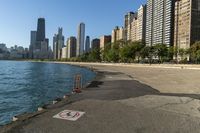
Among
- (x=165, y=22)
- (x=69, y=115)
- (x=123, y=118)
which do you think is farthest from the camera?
(x=165, y=22)

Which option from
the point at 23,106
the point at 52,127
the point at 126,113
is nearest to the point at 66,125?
the point at 52,127

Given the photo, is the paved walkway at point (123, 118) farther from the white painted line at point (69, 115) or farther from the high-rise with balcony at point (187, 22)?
the high-rise with balcony at point (187, 22)

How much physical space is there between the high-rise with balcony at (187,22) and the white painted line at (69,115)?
554 feet

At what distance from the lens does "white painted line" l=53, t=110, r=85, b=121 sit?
Answer: 10546 millimetres

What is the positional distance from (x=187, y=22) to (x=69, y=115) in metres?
177

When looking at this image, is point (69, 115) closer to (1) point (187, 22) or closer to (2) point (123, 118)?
(2) point (123, 118)

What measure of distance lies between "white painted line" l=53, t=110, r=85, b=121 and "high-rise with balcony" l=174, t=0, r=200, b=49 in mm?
168831

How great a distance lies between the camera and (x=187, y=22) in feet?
582

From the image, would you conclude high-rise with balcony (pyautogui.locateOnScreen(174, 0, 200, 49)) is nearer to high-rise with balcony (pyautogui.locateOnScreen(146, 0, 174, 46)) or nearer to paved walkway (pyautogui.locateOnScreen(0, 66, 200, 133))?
high-rise with balcony (pyautogui.locateOnScreen(146, 0, 174, 46))

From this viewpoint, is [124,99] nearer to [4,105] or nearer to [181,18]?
[4,105]

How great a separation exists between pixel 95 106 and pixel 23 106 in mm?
8588

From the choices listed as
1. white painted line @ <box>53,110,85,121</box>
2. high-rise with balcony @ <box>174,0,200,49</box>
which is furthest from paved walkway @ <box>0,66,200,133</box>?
high-rise with balcony @ <box>174,0,200,49</box>

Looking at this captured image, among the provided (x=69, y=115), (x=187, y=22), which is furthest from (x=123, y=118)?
(x=187, y=22)

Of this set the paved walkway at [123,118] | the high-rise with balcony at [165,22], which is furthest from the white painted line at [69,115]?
the high-rise with balcony at [165,22]
